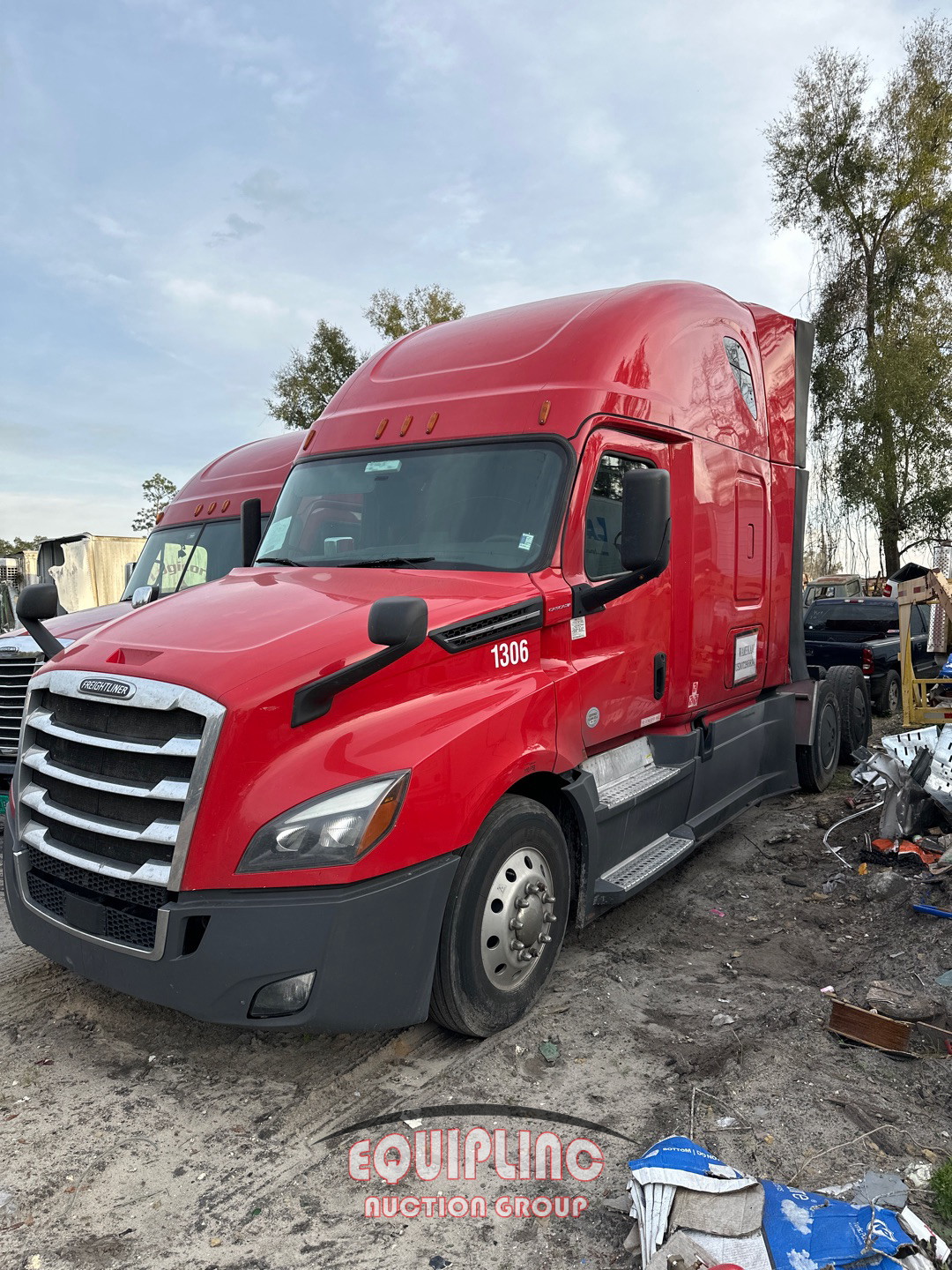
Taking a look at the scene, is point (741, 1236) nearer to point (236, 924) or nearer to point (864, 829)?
point (236, 924)

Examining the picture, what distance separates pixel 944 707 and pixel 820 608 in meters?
5.99

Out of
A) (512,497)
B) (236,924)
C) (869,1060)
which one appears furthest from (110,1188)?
(512,497)

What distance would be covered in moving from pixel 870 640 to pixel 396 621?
36.6 feet

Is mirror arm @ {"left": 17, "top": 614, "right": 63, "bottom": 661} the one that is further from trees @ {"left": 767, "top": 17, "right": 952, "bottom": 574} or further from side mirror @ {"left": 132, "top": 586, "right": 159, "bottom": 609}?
trees @ {"left": 767, "top": 17, "right": 952, "bottom": 574}

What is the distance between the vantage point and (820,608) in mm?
14188

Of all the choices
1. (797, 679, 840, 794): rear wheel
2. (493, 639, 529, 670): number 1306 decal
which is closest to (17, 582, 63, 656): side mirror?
(493, 639, 529, 670): number 1306 decal

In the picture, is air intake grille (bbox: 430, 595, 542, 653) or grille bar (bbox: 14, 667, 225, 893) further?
air intake grille (bbox: 430, 595, 542, 653)

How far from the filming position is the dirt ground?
286 centimetres

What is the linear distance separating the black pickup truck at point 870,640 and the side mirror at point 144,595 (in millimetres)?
8169

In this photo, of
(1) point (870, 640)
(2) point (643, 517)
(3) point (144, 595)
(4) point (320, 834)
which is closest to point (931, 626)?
(1) point (870, 640)

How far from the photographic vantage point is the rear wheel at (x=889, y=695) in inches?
495

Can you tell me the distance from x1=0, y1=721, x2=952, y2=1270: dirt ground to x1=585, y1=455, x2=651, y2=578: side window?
2.07 metres

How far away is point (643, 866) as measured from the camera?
498 centimetres

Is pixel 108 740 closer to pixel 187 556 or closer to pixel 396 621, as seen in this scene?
pixel 396 621
